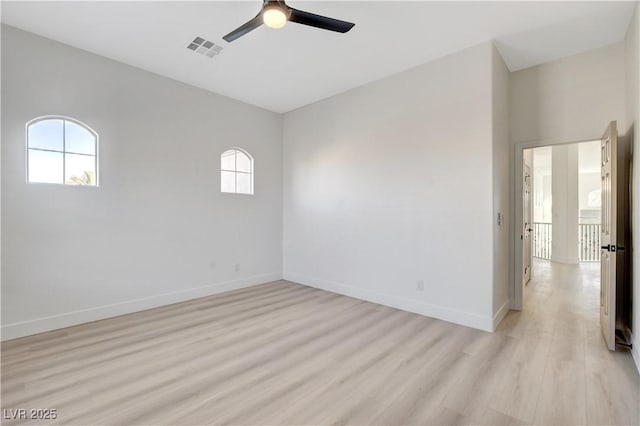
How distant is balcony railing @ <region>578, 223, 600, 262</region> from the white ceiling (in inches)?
275

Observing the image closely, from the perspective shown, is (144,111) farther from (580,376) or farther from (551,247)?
(551,247)

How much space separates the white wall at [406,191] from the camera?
3400 mm

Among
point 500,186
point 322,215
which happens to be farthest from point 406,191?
point 322,215

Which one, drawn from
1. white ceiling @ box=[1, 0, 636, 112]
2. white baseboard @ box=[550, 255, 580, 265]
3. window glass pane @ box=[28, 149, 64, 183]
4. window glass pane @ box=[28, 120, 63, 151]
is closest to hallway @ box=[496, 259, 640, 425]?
white ceiling @ box=[1, 0, 636, 112]

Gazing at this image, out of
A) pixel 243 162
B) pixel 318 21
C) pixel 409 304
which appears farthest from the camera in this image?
pixel 243 162

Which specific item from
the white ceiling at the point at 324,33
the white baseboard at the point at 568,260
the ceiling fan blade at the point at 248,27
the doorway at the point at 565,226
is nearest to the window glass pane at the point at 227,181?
the white ceiling at the point at 324,33

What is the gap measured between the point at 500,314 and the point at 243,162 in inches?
176

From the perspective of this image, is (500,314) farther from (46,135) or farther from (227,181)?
(46,135)

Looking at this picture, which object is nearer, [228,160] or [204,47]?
[204,47]

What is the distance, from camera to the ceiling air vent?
10.9 feet

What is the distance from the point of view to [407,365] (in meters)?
2.55

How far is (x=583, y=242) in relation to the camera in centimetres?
837

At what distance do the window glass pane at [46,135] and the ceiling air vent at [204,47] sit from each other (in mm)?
1762

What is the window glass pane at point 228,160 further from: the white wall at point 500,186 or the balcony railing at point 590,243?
the balcony railing at point 590,243
